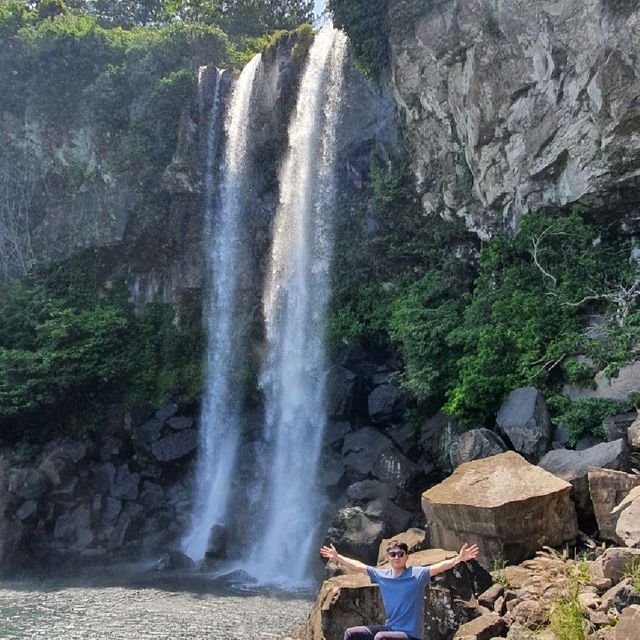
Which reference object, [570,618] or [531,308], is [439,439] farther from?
[570,618]

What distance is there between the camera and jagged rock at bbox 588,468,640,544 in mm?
8562

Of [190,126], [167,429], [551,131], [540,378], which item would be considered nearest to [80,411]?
[167,429]

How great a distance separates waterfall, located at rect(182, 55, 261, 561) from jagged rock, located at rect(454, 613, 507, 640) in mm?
11663

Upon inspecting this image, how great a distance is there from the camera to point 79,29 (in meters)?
24.9

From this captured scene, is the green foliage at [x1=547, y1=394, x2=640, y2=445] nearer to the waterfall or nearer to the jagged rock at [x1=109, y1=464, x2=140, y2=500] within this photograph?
the waterfall

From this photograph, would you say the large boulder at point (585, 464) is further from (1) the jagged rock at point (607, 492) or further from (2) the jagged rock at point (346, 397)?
(2) the jagged rock at point (346, 397)

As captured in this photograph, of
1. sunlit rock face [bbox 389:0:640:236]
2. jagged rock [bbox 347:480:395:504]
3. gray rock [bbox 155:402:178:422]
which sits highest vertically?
sunlit rock face [bbox 389:0:640:236]

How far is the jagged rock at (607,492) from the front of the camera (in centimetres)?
856

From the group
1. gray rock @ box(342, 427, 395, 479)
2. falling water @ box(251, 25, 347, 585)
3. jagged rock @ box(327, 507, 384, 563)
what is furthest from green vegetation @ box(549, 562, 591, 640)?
falling water @ box(251, 25, 347, 585)

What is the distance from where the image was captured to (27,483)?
17.5m

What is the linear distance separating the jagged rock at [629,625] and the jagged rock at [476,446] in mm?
6456

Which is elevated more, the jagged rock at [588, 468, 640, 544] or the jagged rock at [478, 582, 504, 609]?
the jagged rock at [588, 468, 640, 544]

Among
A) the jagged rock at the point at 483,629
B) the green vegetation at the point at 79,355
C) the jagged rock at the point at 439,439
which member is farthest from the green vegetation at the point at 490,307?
the green vegetation at the point at 79,355

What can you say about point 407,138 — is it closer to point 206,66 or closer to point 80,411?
point 206,66
